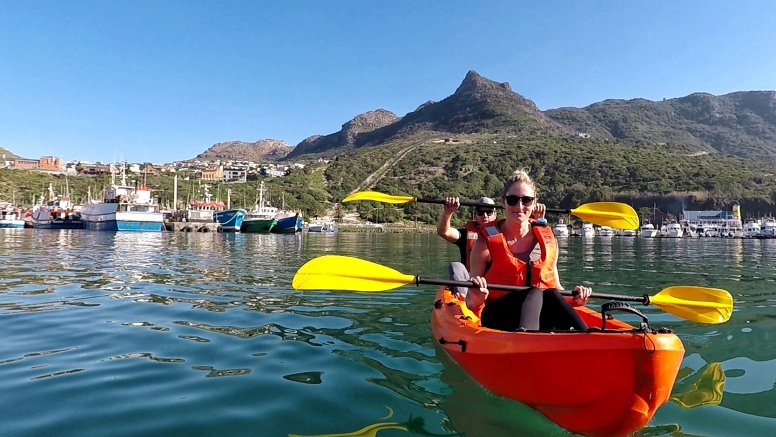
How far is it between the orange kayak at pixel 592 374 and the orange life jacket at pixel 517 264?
3.36 feet

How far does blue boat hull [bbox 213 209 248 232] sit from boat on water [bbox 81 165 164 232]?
820cm

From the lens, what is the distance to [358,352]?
19.8 feet

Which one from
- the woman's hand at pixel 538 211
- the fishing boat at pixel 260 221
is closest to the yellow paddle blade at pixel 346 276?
the woman's hand at pixel 538 211

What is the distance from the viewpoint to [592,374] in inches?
132

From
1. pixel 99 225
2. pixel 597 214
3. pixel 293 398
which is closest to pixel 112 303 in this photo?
pixel 293 398

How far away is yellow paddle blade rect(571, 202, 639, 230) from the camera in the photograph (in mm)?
7719

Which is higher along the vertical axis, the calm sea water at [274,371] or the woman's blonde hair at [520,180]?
the woman's blonde hair at [520,180]

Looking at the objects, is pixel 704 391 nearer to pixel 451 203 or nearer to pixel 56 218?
pixel 451 203

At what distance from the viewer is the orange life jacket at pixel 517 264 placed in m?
4.86

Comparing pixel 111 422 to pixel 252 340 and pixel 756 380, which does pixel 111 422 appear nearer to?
pixel 252 340

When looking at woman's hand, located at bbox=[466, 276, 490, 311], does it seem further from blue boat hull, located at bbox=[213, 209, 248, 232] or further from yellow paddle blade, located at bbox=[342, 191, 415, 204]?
blue boat hull, located at bbox=[213, 209, 248, 232]

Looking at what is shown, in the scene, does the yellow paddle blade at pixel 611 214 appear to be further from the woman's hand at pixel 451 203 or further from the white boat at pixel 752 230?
the white boat at pixel 752 230

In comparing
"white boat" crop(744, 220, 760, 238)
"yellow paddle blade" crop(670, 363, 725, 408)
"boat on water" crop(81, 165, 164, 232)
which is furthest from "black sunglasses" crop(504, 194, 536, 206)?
"white boat" crop(744, 220, 760, 238)

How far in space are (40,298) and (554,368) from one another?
993 centimetres
